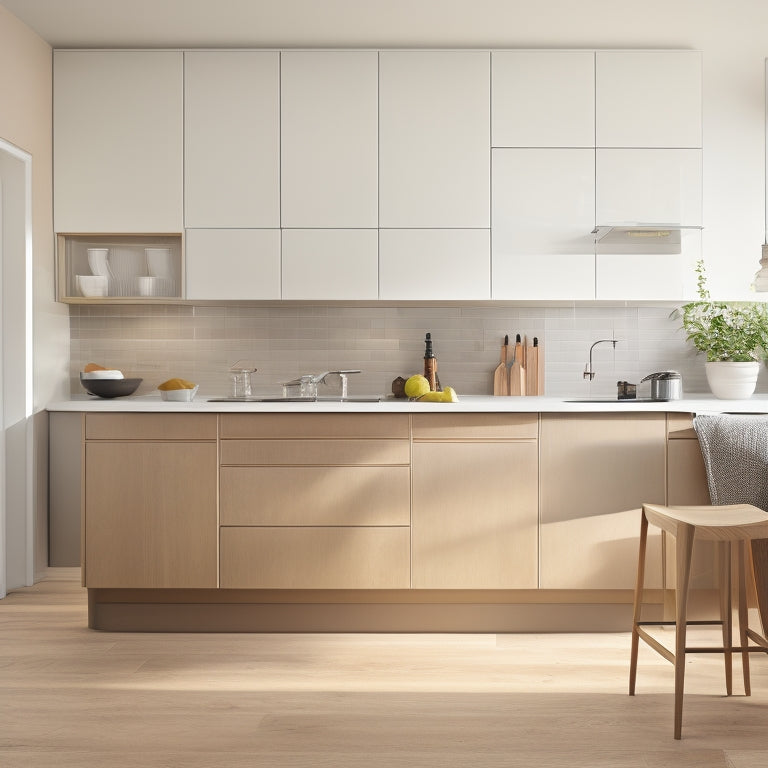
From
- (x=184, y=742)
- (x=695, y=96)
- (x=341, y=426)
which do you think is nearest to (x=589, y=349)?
(x=695, y=96)

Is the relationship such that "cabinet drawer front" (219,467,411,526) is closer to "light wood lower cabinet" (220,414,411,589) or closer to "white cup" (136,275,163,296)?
"light wood lower cabinet" (220,414,411,589)

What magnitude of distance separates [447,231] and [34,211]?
6.16 ft

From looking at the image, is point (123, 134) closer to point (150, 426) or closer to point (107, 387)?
point (107, 387)

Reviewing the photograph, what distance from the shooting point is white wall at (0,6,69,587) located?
336 cm

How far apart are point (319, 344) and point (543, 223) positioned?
1.25 meters

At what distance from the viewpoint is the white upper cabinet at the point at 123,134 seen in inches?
142

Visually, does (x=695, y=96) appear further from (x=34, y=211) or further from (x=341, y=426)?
(x=34, y=211)

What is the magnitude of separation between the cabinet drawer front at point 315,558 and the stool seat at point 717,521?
1.06 meters

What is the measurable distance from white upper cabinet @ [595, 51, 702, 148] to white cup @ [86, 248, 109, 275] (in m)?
2.38

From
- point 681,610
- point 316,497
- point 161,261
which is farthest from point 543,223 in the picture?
point 681,610

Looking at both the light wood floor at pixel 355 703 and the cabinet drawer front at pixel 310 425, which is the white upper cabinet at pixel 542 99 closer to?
the cabinet drawer front at pixel 310 425

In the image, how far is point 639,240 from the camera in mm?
3613

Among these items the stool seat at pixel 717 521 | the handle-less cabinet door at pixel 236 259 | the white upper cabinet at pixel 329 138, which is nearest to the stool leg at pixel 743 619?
the stool seat at pixel 717 521

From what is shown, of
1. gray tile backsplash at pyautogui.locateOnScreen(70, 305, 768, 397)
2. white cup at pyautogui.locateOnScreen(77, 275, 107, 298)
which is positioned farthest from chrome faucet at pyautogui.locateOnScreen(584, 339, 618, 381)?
white cup at pyautogui.locateOnScreen(77, 275, 107, 298)
